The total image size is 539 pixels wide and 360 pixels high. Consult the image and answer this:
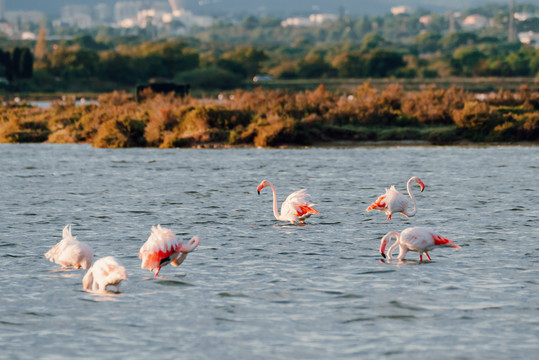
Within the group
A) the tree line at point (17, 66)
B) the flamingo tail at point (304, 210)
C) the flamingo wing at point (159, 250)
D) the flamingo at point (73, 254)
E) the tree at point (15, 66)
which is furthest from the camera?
the tree at point (15, 66)

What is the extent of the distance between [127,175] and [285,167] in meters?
5.31

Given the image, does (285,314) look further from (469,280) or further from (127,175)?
(127,175)

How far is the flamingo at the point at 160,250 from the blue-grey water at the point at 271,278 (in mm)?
209

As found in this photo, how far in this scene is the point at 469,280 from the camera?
13.0 m

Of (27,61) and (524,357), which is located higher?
(27,61)

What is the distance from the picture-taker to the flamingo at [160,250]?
13156 mm

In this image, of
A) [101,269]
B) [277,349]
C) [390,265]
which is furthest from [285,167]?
[277,349]

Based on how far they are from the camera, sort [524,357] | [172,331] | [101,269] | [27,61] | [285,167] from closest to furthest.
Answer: [524,357]
[172,331]
[101,269]
[285,167]
[27,61]

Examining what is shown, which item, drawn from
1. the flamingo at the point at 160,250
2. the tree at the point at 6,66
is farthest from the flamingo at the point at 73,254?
the tree at the point at 6,66

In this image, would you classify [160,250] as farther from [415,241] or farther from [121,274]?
[415,241]

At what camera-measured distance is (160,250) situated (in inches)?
517

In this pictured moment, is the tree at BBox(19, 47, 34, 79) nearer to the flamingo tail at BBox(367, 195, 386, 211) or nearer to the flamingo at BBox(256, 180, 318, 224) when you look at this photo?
the flamingo tail at BBox(367, 195, 386, 211)

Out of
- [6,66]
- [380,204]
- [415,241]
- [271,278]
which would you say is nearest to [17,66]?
[6,66]

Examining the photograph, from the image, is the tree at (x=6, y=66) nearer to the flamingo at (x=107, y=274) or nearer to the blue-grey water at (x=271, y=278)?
the blue-grey water at (x=271, y=278)
